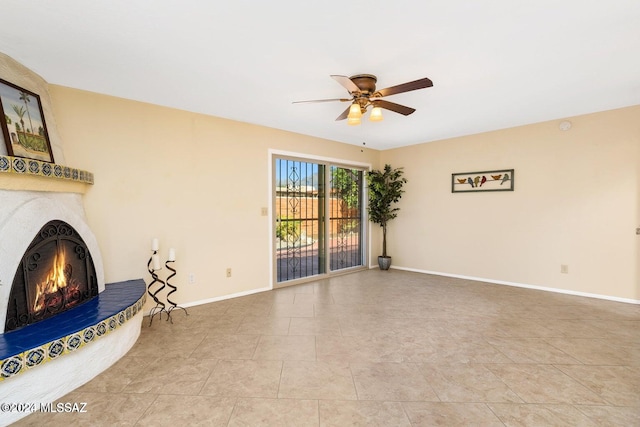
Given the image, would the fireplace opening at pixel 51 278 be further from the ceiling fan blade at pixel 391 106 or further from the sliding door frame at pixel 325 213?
the ceiling fan blade at pixel 391 106

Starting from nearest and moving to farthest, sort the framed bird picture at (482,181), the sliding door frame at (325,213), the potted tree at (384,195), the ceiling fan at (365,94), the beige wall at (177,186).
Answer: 1. the ceiling fan at (365,94)
2. the beige wall at (177,186)
3. the sliding door frame at (325,213)
4. the framed bird picture at (482,181)
5. the potted tree at (384,195)

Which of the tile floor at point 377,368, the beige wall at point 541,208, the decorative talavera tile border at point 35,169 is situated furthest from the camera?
the beige wall at point 541,208

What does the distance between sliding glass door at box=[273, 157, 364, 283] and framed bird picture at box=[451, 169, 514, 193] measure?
1818 millimetres

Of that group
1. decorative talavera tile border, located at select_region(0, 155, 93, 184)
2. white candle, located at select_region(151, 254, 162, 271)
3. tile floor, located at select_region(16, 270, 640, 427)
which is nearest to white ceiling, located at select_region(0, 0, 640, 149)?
decorative talavera tile border, located at select_region(0, 155, 93, 184)

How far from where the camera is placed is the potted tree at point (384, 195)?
5.68 m

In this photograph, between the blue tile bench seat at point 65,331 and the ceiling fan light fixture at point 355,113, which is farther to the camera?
the ceiling fan light fixture at point 355,113

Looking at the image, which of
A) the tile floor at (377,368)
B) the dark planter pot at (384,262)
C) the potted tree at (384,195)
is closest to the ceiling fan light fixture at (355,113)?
the tile floor at (377,368)

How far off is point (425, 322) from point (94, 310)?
3176mm

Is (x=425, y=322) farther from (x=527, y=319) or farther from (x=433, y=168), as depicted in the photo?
(x=433, y=168)

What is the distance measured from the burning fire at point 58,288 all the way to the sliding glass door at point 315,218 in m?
2.50

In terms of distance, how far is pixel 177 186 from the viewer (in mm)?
3570

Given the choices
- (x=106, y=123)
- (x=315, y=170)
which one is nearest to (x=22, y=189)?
(x=106, y=123)

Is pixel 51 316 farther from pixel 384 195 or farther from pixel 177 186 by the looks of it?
pixel 384 195

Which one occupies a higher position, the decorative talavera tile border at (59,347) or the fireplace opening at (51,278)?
the fireplace opening at (51,278)
